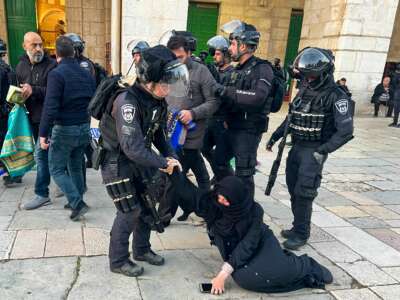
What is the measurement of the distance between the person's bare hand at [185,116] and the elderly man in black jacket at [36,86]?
1603mm

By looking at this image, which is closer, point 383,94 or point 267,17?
point 383,94

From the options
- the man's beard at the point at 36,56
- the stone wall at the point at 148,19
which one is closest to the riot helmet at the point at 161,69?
the man's beard at the point at 36,56

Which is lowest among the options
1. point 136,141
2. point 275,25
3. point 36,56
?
point 136,141

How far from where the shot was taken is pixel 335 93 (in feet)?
10.6

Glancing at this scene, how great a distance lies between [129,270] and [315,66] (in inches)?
92.8

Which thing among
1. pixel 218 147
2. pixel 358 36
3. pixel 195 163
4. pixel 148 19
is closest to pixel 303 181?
pixel 218 147

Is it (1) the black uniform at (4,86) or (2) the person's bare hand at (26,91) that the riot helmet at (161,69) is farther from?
(1) the black uniform at (4,86)

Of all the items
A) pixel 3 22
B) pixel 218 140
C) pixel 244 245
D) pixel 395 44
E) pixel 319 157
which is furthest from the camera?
pixel 395 44

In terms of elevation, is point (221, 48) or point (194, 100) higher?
point (221, 48)

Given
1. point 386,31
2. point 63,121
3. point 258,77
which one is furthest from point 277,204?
point 386,31

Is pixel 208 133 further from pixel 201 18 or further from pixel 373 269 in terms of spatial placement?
pixel 201 18

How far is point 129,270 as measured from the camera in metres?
2.83

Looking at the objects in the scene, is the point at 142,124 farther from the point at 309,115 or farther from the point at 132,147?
the point at 309,115

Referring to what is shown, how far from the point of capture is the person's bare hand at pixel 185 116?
3.56 meters
